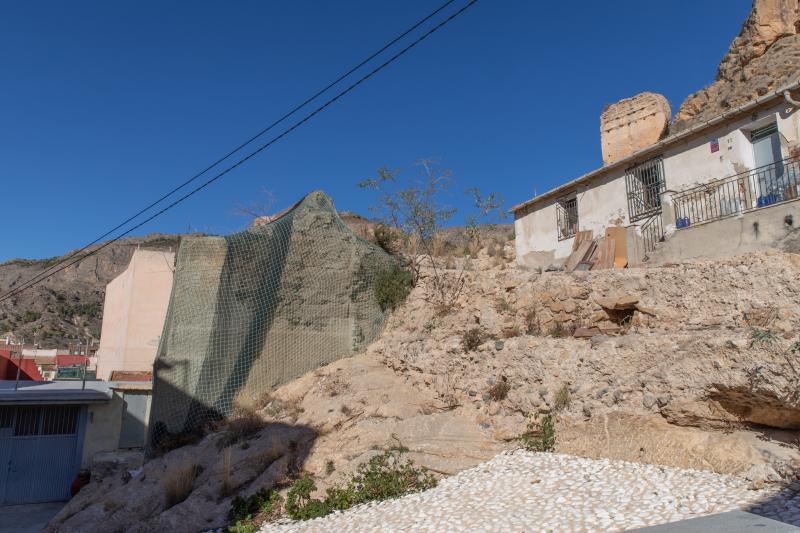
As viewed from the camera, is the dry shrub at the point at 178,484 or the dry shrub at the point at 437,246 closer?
the dry shrub at the point at 178,484

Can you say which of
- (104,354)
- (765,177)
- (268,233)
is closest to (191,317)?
(268,233)

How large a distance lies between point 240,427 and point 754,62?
2483cm

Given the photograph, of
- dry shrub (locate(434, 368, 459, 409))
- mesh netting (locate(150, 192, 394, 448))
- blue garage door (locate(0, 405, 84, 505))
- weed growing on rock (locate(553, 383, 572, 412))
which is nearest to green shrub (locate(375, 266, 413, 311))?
mesh netting (locate(150, 192, 394, 448))

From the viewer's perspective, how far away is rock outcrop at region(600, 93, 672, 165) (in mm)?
17734

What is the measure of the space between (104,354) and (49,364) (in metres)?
13.5

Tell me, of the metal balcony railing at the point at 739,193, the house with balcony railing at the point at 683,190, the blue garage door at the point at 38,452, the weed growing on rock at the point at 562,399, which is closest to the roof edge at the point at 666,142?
the house with balcony railing at the point at 683,190

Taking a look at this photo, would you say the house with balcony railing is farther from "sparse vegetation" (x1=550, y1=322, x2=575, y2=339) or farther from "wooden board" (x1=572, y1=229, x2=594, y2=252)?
"sparse vegetation" (x1=550, y1=322, x2=575, y2=339)

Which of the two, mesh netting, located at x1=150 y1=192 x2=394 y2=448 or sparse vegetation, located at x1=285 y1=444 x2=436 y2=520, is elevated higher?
mesh netting, located at x1=150 y1=192 x2=394 y2=448

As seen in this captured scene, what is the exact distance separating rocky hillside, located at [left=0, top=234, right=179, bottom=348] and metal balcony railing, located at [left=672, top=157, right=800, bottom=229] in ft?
125

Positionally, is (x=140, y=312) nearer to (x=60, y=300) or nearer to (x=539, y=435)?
(x=539, y=435)

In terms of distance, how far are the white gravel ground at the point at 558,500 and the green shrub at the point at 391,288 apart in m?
5.94

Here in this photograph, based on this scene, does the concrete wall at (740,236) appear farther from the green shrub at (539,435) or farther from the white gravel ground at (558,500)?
the white gravel ground at (558,500)

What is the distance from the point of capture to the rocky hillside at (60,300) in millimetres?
47588

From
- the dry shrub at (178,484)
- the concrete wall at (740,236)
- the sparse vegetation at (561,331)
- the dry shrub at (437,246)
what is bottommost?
the dry shrub at (178,484)
